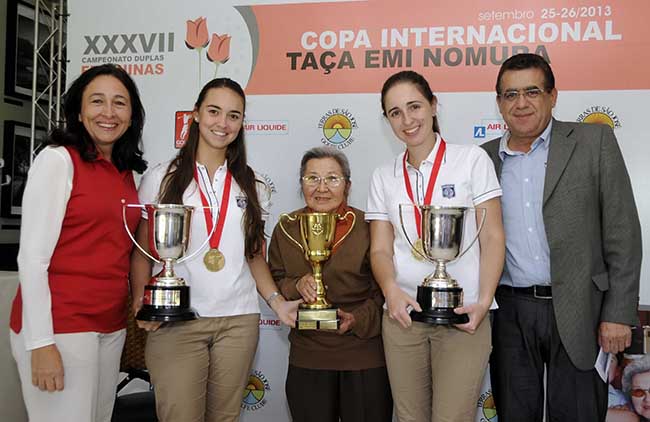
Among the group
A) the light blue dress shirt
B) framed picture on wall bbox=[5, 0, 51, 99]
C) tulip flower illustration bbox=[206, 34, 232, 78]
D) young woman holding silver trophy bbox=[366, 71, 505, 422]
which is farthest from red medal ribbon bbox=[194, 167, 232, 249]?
framed picture on wall bbox=[5, 0, 51, 99]

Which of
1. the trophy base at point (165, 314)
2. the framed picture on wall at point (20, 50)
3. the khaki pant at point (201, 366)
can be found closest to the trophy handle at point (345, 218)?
the khaki pant at point (201, 366)

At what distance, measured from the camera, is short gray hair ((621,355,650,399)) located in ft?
9.32

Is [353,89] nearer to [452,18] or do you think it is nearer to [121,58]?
[452,18]

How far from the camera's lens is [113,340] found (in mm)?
1983

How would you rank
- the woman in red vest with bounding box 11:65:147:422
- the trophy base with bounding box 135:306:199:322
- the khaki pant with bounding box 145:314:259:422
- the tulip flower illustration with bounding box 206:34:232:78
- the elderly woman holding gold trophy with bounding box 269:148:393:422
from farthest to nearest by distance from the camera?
the tulip flower illustration with bounding box 206:34:232:78, the elderly woman holding gold trophy with bounding box 269:148:393:422, the khaki pant with bounding box 145:314:259:422, the trophy base with bounding box 135:306:199:322, the woman in red vest with bounding box 11:65:147:422

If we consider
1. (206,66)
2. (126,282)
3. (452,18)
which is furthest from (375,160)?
(126,282)

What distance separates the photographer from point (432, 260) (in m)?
1.98

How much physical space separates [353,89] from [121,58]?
1.56 metres

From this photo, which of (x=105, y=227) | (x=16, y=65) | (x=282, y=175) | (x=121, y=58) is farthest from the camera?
(x=16, y=65)

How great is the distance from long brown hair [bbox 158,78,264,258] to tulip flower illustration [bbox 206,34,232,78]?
1.47 meters

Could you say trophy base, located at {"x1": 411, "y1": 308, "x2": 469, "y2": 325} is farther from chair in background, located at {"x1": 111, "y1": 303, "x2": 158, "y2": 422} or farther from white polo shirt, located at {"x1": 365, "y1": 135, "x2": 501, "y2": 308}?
chair in background, located at {"x1": 111, "y1": 303, "x2": 158, "y2": 422}

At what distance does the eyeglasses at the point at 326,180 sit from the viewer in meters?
2.45

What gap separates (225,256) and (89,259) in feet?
1.52

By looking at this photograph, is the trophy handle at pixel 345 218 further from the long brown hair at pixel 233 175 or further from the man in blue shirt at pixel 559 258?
the man in blue shirt at pixel 559 258
